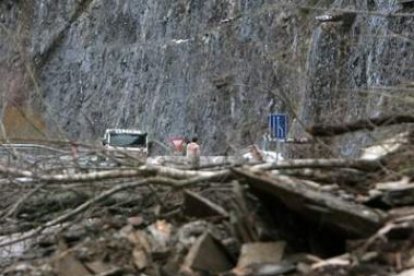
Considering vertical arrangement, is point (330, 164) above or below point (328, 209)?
above

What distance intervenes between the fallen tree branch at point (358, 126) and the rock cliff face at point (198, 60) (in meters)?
4.95

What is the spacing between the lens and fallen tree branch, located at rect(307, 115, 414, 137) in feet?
26.7

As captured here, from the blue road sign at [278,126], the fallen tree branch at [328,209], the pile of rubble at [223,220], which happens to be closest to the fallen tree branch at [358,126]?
the pile of rubble at [223,220]

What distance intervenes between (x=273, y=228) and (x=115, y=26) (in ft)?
125

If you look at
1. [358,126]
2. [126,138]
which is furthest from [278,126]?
[126,138]

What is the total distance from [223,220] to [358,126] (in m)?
2.06

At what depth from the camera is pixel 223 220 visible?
22.3ft

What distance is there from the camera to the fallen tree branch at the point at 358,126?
320 inches

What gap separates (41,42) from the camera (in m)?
48.4

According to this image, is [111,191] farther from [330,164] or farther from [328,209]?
[328,209]

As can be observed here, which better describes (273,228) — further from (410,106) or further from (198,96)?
(198,96)

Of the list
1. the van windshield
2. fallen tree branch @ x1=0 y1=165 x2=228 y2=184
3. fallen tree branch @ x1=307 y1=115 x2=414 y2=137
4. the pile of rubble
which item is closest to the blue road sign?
fallen tree branch @ x1=307 y1=115 x2=414 y2=137

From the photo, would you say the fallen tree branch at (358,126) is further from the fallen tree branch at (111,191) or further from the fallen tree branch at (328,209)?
the fallen tree branch at (328,209)

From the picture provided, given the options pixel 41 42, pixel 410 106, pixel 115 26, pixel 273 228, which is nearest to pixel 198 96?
pixel 115 26
